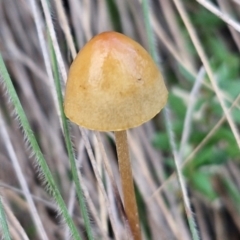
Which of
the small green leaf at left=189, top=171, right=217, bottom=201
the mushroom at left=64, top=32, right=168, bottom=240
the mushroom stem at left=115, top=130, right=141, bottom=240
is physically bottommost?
the small green leaf at left=189, top=171, right=217, bottom=201

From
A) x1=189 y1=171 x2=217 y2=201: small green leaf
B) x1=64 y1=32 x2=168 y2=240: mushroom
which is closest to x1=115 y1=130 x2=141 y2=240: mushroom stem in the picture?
x1=64 y1=32 x2=168 y2=240: mushroom

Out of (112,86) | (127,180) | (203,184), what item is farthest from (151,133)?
(112,86)

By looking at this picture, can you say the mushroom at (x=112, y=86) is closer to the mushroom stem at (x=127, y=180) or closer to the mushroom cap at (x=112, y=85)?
the mushroom cap at (x=112, y=85)

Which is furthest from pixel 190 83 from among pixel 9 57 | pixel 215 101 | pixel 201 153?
pixel 9 57

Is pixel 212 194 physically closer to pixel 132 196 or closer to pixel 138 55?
pixel 132 196

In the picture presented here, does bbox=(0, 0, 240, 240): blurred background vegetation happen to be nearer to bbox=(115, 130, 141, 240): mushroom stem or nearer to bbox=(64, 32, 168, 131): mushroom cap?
bbox=(115, 130, 141, 240): mushroom stem

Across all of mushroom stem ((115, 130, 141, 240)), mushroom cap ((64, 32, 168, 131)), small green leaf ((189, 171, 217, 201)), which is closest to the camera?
mushroom cap ((64, 32, 168, 131))

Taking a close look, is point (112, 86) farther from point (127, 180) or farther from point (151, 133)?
point (151, 133)

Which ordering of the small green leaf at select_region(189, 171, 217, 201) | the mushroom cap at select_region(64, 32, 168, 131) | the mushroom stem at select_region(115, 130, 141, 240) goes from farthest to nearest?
the small green leaf at select_region(189, 171, 217, 201) < the mushroom stem at select_region(115, 130, 141, 240) < the mushroom cap at select_region(64, 32, 168, 131)
